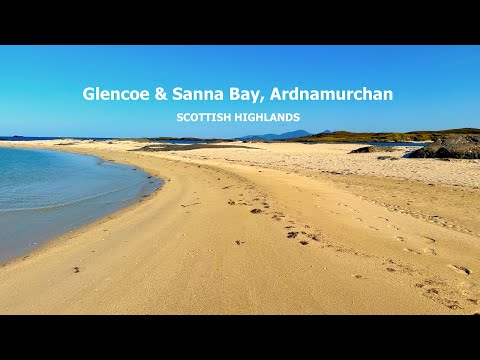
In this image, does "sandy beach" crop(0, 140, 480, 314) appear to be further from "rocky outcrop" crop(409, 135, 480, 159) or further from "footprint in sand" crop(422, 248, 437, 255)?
"rocky outcrop" crop(409, 135, 480, 159)

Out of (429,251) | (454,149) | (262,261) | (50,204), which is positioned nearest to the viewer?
(262,261)

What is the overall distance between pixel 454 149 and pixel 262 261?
23.6m

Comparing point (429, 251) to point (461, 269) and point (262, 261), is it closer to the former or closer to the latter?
point (461, 269)

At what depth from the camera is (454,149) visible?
23.3m

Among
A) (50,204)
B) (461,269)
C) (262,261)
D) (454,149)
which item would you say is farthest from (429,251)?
(454,149)

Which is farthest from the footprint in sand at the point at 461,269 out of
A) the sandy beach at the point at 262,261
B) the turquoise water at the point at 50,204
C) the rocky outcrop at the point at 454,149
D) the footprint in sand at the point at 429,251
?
the rocky outcrop at the point at 454,149

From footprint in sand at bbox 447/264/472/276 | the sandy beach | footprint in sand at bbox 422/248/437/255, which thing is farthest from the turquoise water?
footprint in sand at bbox 447/264/472/276

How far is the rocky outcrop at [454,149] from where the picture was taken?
73.7ft

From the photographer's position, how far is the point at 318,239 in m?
6.41

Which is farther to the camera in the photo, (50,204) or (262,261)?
(50,204)

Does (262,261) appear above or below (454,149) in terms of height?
below

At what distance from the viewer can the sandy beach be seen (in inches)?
156

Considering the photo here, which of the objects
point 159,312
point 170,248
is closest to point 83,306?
point 159,312
